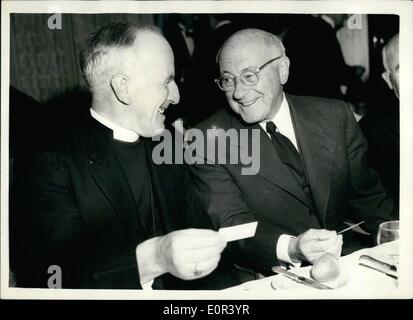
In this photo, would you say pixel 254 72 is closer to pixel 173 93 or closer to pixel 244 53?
pixel 244 53

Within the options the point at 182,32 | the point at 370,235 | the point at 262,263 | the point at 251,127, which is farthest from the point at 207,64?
the point at 370,235

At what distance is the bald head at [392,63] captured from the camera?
1.63 meters

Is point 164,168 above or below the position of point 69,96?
below

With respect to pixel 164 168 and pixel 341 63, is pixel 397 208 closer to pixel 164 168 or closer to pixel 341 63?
pixel 341 63

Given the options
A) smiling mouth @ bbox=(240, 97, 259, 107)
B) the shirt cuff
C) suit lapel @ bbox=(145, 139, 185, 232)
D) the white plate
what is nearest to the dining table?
the white plate

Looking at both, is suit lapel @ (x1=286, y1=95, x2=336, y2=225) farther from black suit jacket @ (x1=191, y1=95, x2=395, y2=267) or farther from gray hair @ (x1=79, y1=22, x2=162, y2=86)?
gray hair @ (x1=79, y1=22, x2=162, y2=86)

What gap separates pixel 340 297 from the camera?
1590mm

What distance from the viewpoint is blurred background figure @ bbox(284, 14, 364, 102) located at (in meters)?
1.58

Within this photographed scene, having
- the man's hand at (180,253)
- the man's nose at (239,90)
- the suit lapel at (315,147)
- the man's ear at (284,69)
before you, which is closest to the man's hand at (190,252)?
the man's hand at (180,253)

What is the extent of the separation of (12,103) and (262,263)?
105 centimetres

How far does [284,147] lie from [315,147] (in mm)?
111

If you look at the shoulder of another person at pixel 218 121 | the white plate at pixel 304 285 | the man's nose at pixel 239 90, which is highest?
the man's nose at pixel 239 90

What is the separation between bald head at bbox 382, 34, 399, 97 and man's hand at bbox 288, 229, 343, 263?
0.59 metres

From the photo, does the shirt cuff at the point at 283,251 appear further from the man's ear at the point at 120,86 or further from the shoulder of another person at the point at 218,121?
the man's ear at the point at 120,86
